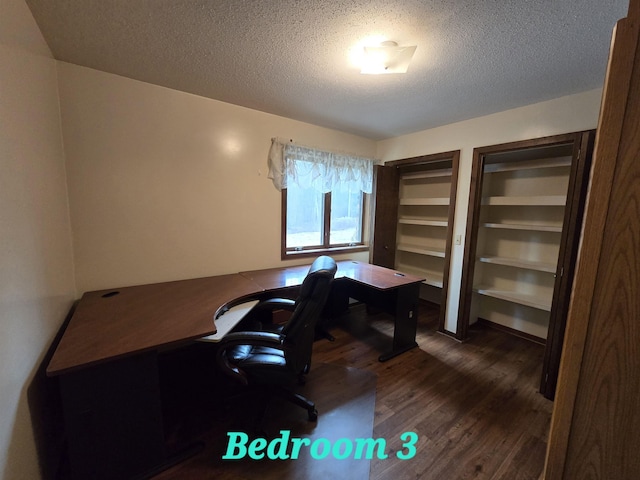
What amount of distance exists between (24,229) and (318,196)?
2492 mm

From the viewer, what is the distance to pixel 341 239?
11.4ft

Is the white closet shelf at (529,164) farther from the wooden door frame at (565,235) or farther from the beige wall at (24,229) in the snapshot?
the beige wall at (24,229)

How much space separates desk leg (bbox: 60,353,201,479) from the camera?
3.71ft

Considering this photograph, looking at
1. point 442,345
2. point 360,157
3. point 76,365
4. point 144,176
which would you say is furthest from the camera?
point 360,157

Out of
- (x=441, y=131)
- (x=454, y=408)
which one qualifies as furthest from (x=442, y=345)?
(x=441, y=131)

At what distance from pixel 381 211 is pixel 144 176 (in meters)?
2.65

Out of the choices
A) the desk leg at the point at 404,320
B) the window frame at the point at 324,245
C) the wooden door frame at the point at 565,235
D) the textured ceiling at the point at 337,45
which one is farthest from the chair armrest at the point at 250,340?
the wooden door frame at the point at 565,235

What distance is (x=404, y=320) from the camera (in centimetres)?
251

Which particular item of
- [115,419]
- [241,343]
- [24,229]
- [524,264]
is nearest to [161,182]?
[24,229]

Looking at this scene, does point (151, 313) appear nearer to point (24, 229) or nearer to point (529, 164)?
point (24, 229)

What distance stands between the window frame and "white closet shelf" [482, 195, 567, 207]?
1.55 meters

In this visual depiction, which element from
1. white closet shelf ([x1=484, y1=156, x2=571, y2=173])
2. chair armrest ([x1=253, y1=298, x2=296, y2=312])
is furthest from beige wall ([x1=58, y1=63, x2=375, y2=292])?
white closet shelf ([x1=484, y1=156, x2=571, y2=173])

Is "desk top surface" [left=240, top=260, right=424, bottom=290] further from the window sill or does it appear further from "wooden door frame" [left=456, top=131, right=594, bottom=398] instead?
"wooden door frame" [left=456, top=131, right=594, bottom=398]

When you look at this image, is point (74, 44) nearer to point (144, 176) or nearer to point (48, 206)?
point (144, 176)
